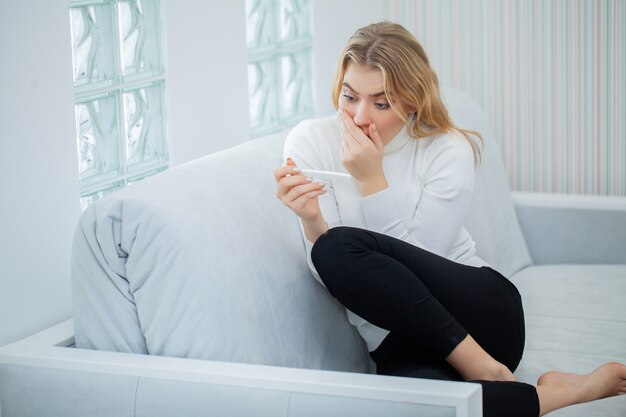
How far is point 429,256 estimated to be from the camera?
1.76m

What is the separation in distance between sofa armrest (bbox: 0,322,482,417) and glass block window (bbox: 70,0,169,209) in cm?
46

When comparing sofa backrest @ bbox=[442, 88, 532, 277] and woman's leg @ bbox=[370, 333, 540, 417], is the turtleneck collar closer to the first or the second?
woman's leg @ bbox=[370, 333, 540, 417]

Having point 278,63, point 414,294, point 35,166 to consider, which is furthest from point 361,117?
point 278,63

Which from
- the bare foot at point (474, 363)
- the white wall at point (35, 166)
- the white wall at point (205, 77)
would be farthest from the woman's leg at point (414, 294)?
the white wall at point (205, 77)

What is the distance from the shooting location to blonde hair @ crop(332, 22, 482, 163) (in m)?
1.86

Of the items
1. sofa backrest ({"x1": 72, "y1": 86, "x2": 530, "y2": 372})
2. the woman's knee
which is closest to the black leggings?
the woman's knee

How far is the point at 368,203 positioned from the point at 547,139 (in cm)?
141

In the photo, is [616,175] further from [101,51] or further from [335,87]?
[101,51]

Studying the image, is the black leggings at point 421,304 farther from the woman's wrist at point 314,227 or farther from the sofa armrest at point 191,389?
the sofa armrest at point 191,389

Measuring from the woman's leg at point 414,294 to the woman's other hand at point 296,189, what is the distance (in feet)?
0.23

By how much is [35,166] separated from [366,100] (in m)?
0.67

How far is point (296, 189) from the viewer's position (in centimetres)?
167

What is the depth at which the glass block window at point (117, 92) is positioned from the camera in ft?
6.09

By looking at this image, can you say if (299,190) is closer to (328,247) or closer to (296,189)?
(296,189)
